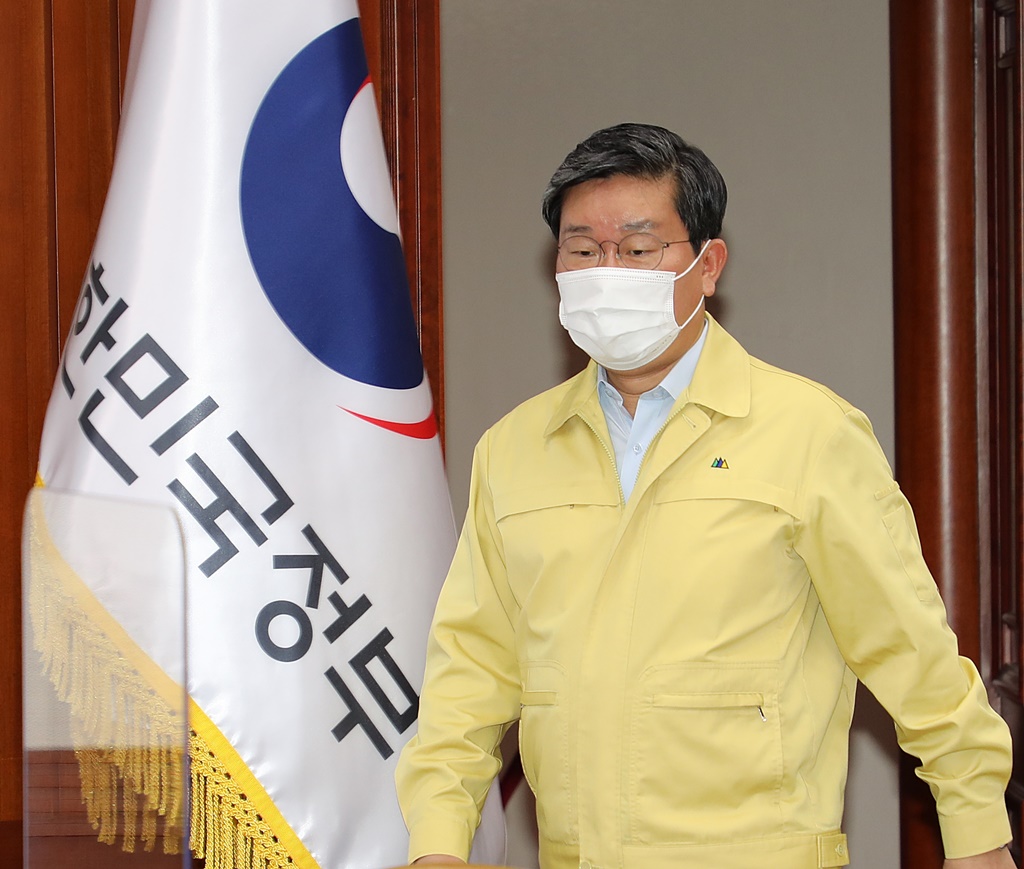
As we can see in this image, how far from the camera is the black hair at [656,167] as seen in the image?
1.47 meters

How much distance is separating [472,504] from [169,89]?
69 cm

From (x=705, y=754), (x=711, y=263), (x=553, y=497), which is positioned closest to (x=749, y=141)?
(x=711, y=263)

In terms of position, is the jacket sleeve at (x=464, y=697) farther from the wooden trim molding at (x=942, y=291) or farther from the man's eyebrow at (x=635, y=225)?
the wooden trim molding at (x=942, y=291)

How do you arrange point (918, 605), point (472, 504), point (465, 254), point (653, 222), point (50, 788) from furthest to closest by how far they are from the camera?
1. point (465, 254)
2. point (472, 504)
3. point (653, 222)
4. point (918, 605)
5. point (50, 788)

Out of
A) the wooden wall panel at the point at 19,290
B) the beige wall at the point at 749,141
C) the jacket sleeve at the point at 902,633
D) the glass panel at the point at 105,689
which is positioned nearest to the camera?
the glass panel at the point at 105,689

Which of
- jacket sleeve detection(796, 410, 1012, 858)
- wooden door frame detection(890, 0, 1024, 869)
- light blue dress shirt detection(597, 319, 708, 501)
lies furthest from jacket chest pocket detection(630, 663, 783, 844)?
wooden door frame detection(890, 0, 1024, 869)

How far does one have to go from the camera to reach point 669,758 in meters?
1.36

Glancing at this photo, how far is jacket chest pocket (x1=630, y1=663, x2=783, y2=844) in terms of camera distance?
4.43ft

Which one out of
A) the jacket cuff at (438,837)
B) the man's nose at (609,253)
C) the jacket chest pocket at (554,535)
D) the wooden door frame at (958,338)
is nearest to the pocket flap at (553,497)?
the jacket chest pocket at (554,535)

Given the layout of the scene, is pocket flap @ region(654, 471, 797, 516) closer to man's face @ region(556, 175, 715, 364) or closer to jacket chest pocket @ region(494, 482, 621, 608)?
jacket chest pocket @ region(494, 482, 621, 608)

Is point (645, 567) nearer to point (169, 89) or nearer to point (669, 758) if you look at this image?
point (669, 758)

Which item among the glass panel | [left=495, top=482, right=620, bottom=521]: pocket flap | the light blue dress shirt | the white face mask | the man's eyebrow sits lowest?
the glass panel

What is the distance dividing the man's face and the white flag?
341 millimetres

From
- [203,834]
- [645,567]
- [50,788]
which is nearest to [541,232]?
[645,567]
